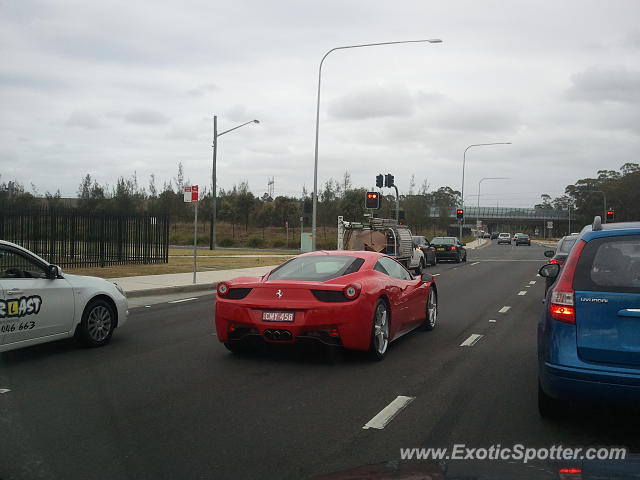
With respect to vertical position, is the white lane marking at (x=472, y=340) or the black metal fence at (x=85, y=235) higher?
the black metal fence at (x=85, y=235)

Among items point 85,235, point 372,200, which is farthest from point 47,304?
point 372,200

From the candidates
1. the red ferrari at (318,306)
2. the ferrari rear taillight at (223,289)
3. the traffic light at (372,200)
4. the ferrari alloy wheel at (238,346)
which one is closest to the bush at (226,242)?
the traffic light at (372,200)

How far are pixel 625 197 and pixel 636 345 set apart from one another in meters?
102

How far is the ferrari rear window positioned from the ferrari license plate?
679 mm

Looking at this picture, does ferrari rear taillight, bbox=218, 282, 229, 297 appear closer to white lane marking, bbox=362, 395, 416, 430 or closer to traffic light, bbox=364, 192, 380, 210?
white lane marking, bbox=362, 395, 416, 430

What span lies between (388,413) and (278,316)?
212 cm

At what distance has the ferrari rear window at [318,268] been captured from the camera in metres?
7.83

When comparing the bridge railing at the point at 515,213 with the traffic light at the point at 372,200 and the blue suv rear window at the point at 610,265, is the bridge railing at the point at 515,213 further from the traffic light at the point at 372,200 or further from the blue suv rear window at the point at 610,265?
the blue suv rear window at the point at 610,265

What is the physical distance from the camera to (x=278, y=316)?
7.17 metres

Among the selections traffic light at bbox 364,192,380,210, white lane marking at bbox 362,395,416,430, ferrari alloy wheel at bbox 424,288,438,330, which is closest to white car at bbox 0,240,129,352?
white lane marking at bbox 362,395,416,430

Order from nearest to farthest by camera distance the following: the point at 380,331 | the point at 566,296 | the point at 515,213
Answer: the point at 566,296
the point at 380,331
the point at 515,213

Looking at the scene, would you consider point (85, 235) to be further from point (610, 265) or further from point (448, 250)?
point (610, 265)

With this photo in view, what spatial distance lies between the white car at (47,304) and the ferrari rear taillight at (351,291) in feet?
11.2

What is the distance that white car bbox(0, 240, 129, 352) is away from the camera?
714 cm
